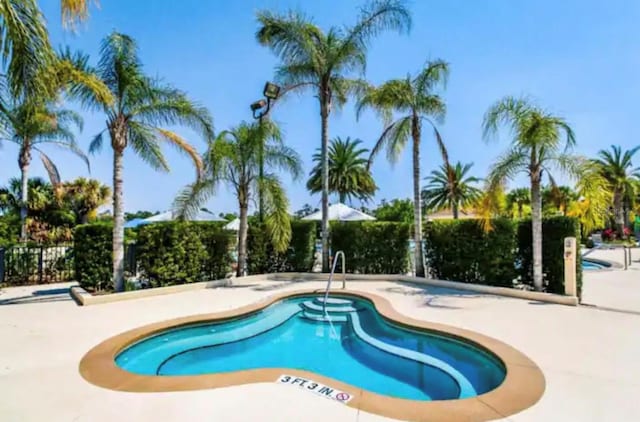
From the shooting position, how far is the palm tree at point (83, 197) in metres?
20.4

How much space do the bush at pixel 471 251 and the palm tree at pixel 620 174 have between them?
87.5 feet

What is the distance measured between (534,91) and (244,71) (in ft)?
28.6

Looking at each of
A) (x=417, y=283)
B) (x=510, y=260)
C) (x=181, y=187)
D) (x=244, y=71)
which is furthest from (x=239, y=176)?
(x=510, y=260)

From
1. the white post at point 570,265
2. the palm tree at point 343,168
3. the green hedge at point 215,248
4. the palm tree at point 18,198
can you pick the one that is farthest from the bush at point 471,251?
the palm tree at point 343,168

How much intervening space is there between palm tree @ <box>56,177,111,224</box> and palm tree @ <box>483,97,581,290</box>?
2142cm

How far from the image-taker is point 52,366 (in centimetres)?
462

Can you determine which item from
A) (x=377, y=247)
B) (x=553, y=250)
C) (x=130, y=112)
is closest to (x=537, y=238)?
(x=553, y=250)

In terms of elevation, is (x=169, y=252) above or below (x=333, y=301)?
above

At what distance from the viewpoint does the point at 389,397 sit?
3.72 meters

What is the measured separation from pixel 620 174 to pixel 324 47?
30354mm

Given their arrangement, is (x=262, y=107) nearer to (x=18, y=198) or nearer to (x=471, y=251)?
(x=471, y=251)

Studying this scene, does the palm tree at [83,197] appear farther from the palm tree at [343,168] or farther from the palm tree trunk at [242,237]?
the palm tree at [343,168]

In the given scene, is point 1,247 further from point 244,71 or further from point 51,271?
point 244,71

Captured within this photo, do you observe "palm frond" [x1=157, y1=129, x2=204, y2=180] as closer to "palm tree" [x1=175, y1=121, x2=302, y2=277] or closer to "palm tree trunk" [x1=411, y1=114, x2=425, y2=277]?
"palm tree" [x1=175, y1=121, x2=302, y2=277]
